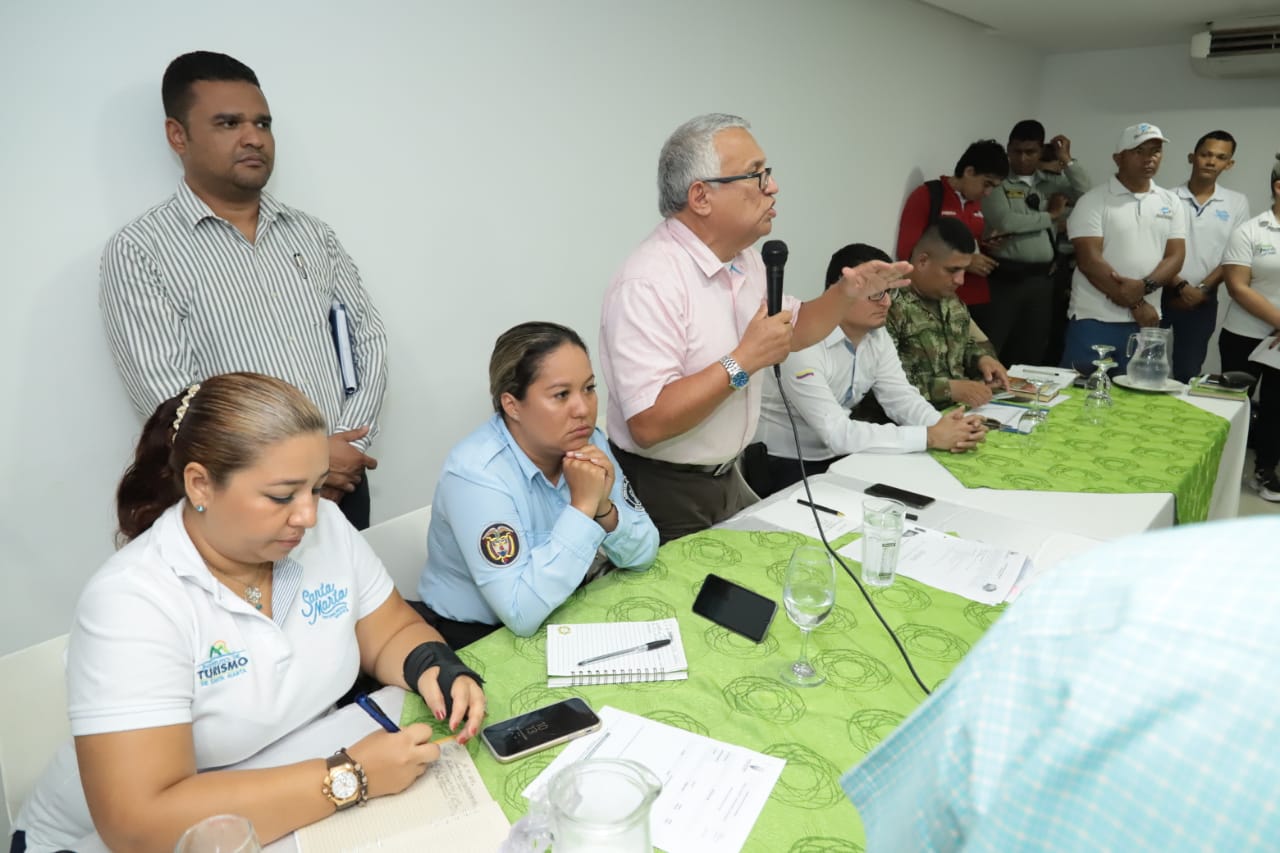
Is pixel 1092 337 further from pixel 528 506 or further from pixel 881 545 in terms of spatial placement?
pixel 528 506

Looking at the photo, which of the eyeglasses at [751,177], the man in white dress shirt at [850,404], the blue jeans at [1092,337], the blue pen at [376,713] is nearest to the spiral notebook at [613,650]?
the blue pen at [376,713]

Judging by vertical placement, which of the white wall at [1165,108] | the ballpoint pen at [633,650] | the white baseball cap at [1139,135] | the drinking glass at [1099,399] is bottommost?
the ballpoint pen at [633,650]

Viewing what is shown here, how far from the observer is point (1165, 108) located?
5.78 metres

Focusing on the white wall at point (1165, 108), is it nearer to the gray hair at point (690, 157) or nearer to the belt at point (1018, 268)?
the belt at point (1018, 268)

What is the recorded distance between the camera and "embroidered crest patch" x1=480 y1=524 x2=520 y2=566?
1.39 metres

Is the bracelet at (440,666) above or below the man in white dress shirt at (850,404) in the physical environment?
below

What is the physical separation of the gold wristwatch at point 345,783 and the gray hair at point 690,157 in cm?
153

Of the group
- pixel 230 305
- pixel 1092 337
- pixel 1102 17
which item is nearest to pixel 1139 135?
pixel 1092 337

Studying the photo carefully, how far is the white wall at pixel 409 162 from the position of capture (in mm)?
1924

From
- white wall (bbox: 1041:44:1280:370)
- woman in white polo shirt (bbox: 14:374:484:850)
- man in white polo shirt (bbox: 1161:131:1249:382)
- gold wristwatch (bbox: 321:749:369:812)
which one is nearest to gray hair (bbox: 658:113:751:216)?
woman in white polo shirt (bbox: 14:374:484:850)

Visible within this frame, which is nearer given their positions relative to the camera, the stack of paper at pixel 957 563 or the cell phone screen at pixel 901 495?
the stack of paper at pixel 957 563

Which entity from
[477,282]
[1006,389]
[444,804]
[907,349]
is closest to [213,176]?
[477,282]

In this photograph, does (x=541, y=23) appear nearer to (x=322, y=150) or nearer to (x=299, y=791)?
(x=322, y=150)

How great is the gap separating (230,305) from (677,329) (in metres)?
1.20
